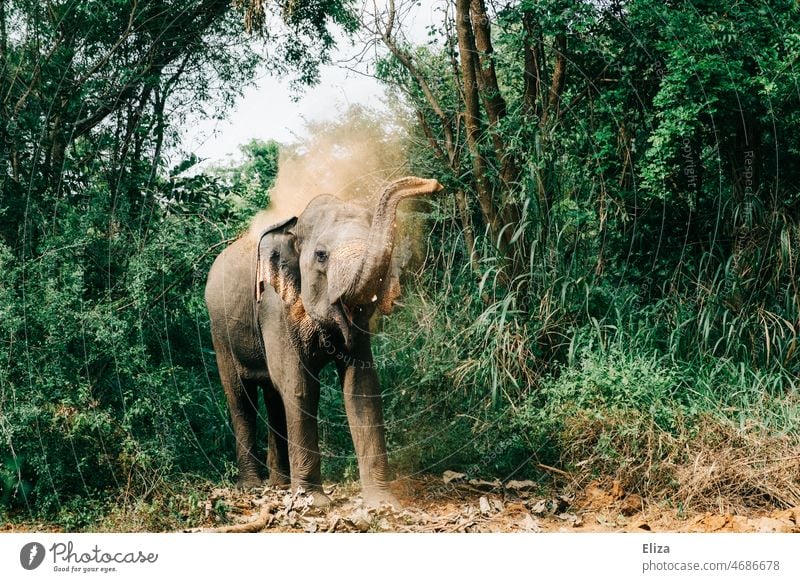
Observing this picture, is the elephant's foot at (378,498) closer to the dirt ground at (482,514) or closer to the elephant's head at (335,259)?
the dirt ground at (482,514)

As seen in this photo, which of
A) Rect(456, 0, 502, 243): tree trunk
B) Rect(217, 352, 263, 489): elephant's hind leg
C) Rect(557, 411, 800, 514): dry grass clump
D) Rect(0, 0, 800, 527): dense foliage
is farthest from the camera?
Rect(456, 0, 502, 243): tree trunk

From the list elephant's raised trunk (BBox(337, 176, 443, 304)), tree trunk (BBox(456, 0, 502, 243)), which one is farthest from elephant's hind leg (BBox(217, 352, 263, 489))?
tree trunk (BBox(456, 0, 502, 243))

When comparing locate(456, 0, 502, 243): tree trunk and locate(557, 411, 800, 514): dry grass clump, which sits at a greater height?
locate(456, 0, 502, 243): tree trunk

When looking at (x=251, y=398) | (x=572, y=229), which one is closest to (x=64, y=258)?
(x=251, y=398)

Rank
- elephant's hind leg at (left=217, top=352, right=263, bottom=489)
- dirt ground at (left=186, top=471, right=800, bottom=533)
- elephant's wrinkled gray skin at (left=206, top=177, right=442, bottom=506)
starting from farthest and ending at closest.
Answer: elephant's hind leg at (left=217, top=352, right=263, bottom=489) < dirt ground at (left=186, top=471, right=800, bottom=533) < elephant's wrinkled gray skin at (left=206, top=177, right=442, bottom=506)

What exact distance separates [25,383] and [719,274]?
17.3ft

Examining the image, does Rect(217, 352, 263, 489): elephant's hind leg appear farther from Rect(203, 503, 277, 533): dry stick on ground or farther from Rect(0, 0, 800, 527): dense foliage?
Rect(203, 503, 277, 533): dry stick on ground

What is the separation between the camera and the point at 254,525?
21.5 feet

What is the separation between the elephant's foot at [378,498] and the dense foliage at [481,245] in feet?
1.94

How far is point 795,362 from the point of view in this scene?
25.2 feet

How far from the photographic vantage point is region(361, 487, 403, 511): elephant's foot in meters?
6.51

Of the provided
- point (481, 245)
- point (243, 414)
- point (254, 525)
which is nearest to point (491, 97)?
point (481, 245)

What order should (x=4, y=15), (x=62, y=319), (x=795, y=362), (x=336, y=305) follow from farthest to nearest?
(x=4, y=15)
(x=795, y=362)
(x=62, y=319)
(x=336, y=305)

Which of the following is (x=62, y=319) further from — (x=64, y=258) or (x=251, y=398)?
(x=251, y=398)
